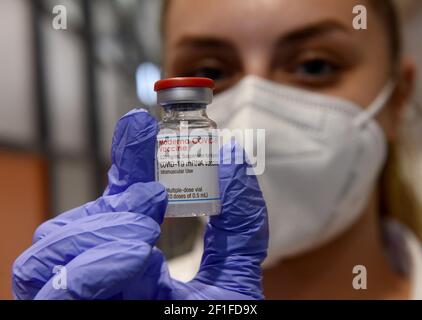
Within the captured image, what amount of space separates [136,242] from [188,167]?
0.09 metres

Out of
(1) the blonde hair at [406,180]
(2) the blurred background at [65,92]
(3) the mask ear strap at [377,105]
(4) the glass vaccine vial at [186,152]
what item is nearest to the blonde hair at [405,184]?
(1) the blonde hair at [406,180]

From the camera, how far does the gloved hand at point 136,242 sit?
16.6 inches

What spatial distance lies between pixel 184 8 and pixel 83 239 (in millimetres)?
419

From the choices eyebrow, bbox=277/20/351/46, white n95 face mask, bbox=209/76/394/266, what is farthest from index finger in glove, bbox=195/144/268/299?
eyebrow, bbox=277/20/351/46

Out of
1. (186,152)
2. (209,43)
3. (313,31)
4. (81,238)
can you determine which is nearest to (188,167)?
(186,152)

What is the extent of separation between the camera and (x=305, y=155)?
2.25ft

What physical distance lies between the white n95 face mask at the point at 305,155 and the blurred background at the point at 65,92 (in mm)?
145

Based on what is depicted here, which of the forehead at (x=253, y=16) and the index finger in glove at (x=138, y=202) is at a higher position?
the forehead at (x=253, y=16)

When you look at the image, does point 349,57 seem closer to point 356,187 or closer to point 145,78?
point 356,187

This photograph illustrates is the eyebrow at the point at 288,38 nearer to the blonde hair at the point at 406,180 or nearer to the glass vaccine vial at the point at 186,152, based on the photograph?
the glass vaccine vial at the point at 186,152

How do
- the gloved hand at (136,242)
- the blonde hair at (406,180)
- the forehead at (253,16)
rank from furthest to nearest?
the blonde hair at (406,180) → the forehead at (253,16) → the gloved hand at (136,242)

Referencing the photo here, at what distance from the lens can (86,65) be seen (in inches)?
43.7

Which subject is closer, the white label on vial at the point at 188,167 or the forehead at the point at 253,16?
the white label on vial at the point at 188,167
